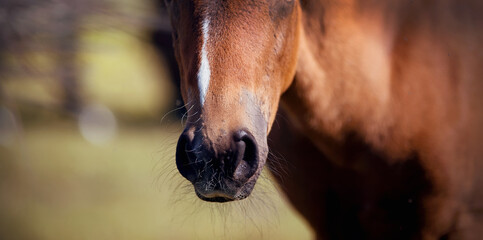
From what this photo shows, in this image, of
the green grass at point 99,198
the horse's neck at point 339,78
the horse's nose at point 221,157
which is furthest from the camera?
the green grass at point 99,198

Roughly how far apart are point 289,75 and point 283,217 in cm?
245

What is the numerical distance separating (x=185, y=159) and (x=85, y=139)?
4.61 metres

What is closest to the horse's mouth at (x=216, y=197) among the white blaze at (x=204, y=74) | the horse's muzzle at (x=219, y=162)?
the horse's muzzle at (x=219, y=162)

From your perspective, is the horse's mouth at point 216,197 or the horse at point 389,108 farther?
the horse at point 389,108

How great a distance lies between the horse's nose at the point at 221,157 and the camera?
3.98 ft

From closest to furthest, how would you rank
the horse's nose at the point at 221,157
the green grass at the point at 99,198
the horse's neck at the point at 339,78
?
the horse's nose at the point at 221,157, the horse's neck at the point at 339,78, the green grass at the point at 99,198

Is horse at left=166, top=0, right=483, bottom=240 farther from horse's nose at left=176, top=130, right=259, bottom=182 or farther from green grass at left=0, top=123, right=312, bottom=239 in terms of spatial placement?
green grass at left=0, top=123, right=312, bottom=239

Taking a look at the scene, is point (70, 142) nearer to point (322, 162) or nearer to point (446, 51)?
point (322, 162)

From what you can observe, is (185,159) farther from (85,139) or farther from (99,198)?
(85,139)

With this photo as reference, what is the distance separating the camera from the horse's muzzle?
1.21m

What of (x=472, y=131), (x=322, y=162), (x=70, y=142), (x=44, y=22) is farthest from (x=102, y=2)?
(x=472, y=131)

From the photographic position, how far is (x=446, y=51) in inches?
73.2

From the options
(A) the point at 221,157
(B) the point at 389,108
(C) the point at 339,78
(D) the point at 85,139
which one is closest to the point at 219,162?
(A) the point at 221,157

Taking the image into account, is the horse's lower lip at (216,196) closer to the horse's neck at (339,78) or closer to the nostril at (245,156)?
the nostril at (245,156)
